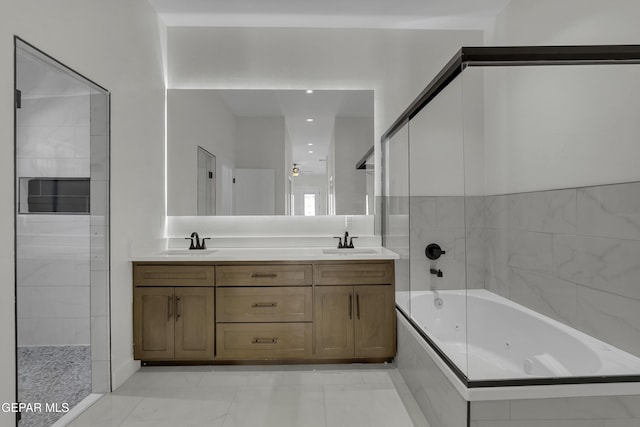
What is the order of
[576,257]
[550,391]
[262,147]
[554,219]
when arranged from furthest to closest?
[262,147] < [554,219] < [576,257] < [550,391]

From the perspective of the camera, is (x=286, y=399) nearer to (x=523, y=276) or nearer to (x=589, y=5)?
(x=523, y=276)

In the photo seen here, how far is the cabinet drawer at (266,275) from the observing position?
2.71 meters

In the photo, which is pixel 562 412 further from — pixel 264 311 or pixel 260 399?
pixel 264 311

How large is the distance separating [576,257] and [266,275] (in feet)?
6.33

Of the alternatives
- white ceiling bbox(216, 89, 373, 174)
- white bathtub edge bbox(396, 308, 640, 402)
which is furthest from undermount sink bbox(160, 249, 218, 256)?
white bathtub edge bbox(396, 308, 640, 402)

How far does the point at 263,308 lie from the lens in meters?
2.71

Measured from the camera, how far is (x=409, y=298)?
2.59 meters

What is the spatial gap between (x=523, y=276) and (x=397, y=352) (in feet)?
3.33

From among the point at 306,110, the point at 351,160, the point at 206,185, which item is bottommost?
the point at 206,185

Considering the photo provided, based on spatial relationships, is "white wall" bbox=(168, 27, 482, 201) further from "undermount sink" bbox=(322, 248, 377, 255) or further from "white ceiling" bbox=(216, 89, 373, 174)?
"undermount sink" bbox=(322, 248, 377, 255)

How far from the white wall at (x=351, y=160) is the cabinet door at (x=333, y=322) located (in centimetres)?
87

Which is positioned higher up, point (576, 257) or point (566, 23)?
point (566, 23)

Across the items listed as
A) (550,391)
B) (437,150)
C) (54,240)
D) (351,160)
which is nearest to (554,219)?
(437,150)

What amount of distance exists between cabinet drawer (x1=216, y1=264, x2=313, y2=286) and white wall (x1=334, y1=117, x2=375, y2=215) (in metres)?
0.83
